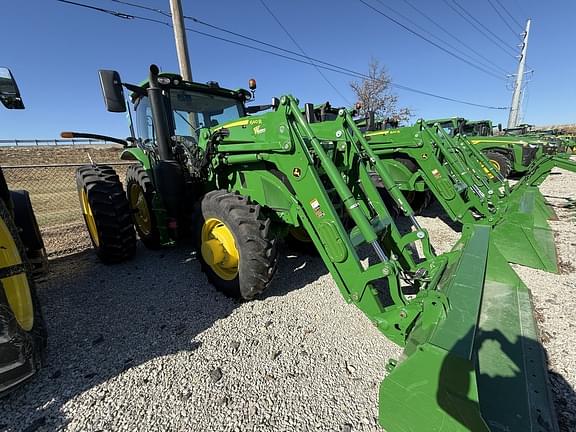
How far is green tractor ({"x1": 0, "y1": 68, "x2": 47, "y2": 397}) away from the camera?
59.4 inches

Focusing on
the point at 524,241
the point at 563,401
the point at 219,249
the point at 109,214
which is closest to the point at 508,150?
the point at 524,241

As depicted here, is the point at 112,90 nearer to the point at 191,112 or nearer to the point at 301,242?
the point at 191,112

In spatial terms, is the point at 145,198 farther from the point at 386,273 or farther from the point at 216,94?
the point at 386,273

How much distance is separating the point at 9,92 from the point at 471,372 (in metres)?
3.17

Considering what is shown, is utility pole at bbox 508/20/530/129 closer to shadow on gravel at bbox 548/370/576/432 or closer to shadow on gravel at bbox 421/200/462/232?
shadow on gravel at bbox 421/200/462/232

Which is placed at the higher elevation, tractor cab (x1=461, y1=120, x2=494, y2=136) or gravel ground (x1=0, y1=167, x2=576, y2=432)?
tractor cab (x1=461, y1=120, x2=494, y2=136)

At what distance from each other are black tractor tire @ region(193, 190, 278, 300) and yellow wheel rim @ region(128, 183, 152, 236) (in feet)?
6.45

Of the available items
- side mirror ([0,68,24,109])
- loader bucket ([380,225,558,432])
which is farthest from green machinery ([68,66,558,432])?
side mirror ([0,68,24,109])

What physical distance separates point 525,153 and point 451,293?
10.8 m

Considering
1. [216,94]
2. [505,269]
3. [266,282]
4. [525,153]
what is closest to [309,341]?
[266,282]

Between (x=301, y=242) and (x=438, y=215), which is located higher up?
(x=301, y=242)

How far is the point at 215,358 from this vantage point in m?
2.09

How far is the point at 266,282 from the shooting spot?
2.54 m

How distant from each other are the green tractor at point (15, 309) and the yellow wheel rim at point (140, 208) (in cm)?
198
